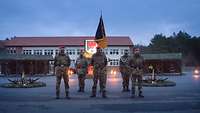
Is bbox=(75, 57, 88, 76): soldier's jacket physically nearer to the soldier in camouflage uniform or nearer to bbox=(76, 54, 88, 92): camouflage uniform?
bbox=(76, 54, 88, 92): camouflage uniform

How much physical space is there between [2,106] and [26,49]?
83317 millimetres

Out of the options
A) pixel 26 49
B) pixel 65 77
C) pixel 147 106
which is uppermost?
pixel 26 49

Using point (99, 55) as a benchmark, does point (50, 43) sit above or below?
above

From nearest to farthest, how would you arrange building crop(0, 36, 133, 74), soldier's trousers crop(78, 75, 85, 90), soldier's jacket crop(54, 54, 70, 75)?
soldier's jacket crop(54, 54, 70, 75)
soldier's trousers crop(78, 75, 85, 90)
building crop(0, 36, 133, 74)

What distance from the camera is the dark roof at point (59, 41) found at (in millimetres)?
94562

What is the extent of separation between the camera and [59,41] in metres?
96.8

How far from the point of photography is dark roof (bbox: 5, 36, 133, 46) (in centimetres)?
9456

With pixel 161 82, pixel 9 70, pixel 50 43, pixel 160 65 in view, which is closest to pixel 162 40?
pixel 50 43

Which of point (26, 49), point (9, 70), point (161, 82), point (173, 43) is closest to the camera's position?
point (161, 82)

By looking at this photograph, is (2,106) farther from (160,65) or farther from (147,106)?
(160,65)

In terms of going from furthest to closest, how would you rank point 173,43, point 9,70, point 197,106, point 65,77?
point 173,43, point 9,70, point 65,77, point 197,106

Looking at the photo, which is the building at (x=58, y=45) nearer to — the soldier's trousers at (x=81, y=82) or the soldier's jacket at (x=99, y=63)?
the soldier's trousers at (x=81, y=82)

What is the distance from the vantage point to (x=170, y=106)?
40.4ft

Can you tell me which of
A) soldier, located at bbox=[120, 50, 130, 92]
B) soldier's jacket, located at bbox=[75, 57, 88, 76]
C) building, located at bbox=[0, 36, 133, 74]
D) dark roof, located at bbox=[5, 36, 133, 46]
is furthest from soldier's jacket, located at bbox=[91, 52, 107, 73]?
dark roof, located at bbox=[5, 36, 133, 46]
